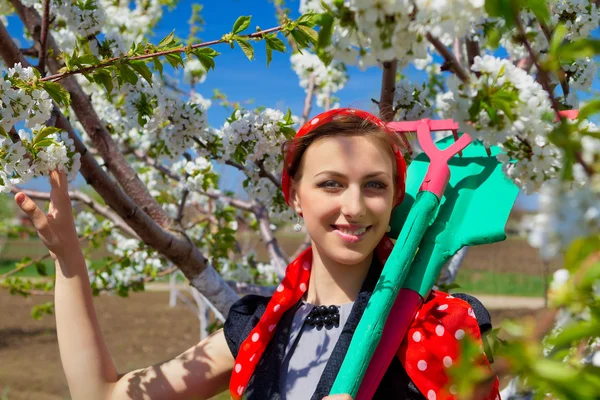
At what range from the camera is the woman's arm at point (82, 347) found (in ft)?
5.48

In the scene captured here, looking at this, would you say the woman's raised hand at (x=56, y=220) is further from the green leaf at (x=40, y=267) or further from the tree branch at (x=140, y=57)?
the green leaf at (x=40, y=267)

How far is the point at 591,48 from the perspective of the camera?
0.59m

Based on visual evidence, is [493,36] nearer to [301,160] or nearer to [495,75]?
[495,75]

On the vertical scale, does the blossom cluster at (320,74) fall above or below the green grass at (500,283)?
below

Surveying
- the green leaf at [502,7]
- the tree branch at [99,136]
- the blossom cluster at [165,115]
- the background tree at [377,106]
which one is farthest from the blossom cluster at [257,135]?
the green leaf at [502,7]

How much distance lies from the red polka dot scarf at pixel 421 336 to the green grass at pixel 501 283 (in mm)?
11119

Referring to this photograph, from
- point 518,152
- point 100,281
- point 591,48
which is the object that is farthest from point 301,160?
point 100,281

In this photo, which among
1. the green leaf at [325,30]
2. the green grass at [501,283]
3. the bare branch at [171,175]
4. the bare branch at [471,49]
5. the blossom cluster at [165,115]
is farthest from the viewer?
the green grass at [501,283]

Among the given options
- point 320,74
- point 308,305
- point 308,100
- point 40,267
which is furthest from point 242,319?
point 308,100

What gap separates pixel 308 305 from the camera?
1.72 metres

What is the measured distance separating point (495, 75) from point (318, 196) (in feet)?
2.56

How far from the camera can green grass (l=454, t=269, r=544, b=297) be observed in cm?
1313

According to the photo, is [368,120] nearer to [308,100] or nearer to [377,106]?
[377,106]

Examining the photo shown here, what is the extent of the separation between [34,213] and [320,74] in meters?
2.74
